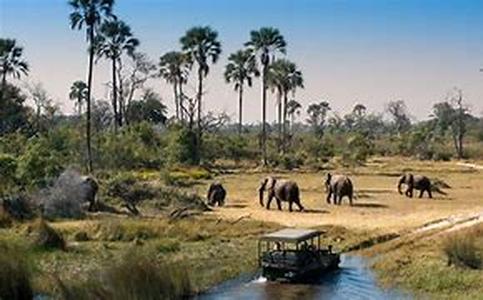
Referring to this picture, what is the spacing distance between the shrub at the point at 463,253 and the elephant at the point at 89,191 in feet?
66.5

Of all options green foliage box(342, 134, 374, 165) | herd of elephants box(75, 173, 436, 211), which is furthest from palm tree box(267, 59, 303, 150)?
herd of elephants box(75, 173, 436, 211)

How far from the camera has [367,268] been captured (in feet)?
95.9

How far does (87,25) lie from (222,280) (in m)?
40.2

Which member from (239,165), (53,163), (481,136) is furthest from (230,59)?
(481,136)

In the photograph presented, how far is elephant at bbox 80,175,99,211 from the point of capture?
43.2 meters

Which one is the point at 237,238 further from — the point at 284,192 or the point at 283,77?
the point at 283,77

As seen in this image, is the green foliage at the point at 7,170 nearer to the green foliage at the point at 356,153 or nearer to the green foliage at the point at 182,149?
the green foliage at the point at 182,149

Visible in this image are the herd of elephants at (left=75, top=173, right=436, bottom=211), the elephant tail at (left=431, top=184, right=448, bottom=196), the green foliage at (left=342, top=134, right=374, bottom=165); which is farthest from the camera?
the green foliage at (left=342, top=134, right=374, bottom=165)

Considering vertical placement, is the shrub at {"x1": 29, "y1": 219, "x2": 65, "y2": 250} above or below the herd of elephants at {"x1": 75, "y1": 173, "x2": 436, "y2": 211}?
below

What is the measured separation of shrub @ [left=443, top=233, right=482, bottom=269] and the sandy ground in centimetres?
827

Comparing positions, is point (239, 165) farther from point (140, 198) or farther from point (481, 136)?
point (481, 136)

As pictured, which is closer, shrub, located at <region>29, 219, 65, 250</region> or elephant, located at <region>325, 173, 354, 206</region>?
shrub, located at <region>29, 219, 65, 250</region>

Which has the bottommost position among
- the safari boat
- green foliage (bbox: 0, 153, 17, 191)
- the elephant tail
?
the safari boat

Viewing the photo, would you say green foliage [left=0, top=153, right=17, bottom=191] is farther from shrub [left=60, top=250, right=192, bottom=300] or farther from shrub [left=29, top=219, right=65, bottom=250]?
shrub [left=60, top=250, right=192, bottom=300]
